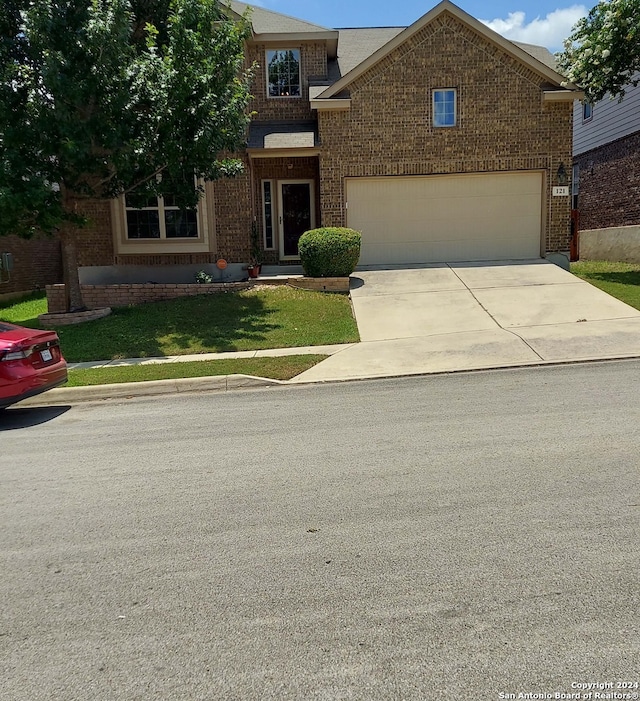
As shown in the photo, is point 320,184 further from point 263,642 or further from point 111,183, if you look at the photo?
point 263,642

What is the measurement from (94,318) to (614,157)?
59.5 feet

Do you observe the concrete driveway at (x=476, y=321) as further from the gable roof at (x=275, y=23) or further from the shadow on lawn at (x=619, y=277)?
the gable roof at (x=275, y=23)

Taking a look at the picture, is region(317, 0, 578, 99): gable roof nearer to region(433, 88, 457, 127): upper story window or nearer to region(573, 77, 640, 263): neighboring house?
region(433, 88, 457, 127): upper story window

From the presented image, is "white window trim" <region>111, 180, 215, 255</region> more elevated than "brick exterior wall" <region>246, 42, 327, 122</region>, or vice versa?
"brick exterior wall" <region>246, 42, 327, 122</region>

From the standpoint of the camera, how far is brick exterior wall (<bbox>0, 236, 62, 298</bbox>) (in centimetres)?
2025

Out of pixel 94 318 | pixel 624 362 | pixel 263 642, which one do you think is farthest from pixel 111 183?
pixel 263 642

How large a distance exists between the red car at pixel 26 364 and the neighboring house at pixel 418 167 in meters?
9.32

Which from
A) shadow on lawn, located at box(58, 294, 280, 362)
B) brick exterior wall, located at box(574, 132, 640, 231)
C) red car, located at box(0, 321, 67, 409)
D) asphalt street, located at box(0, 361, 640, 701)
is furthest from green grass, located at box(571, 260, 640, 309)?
red car, located at box(0, 321, 67, 409)

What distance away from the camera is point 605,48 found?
1503cm

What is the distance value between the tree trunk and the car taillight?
22.1 ft

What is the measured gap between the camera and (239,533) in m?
4.06

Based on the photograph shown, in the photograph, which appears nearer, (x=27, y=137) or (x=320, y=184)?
(x=27, y=137)

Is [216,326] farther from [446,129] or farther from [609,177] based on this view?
[609,177]

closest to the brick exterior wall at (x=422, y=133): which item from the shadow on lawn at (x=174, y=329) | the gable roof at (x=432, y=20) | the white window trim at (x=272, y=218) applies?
the gable roof at (x=432, y=20)
